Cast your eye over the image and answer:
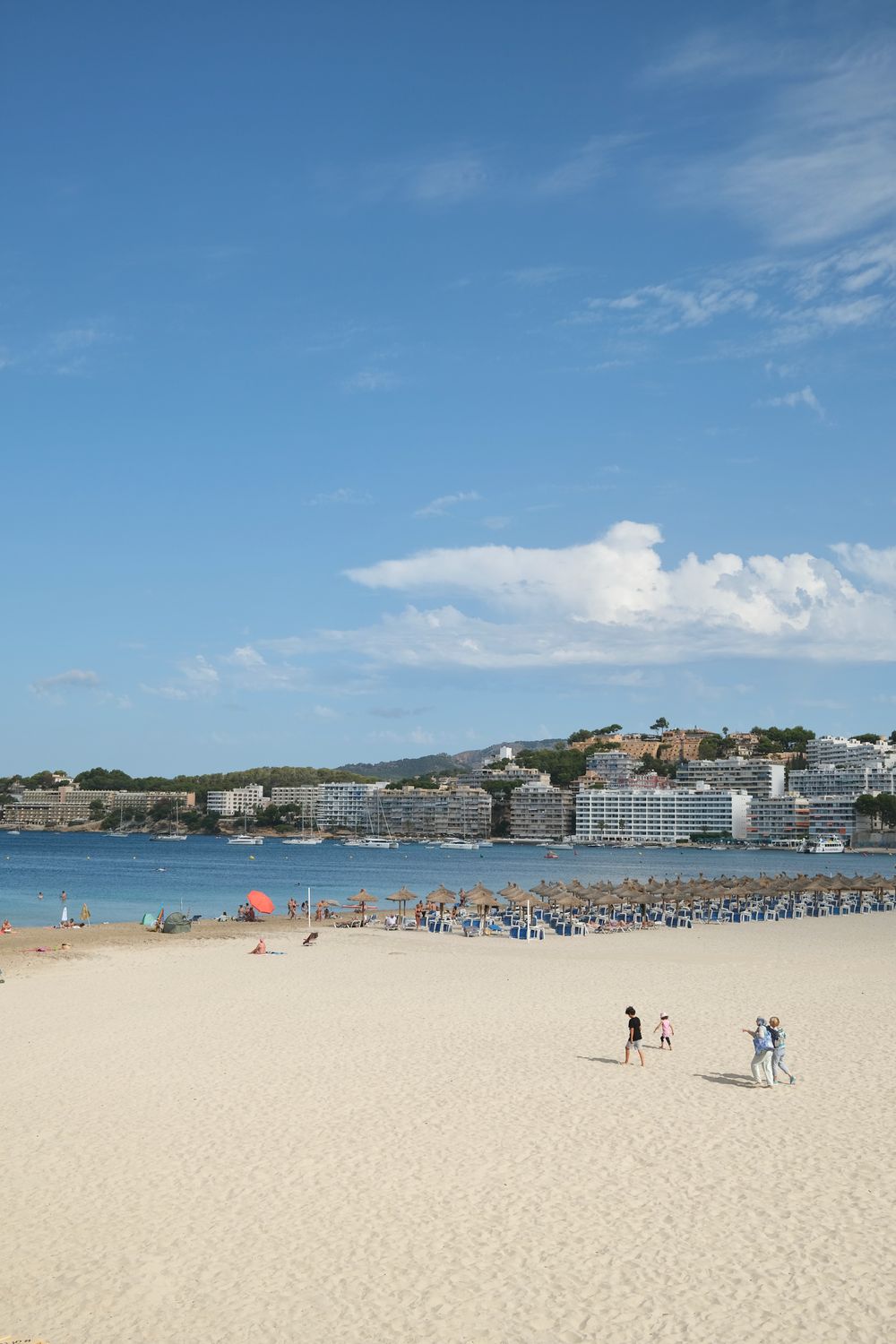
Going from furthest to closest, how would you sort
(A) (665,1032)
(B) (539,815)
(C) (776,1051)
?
(B) (539,815), (A) (665,1032), (C) (776,1051)

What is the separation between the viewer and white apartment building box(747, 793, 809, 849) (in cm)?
17425

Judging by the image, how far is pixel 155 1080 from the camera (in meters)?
14.5

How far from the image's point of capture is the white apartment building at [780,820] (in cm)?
17425

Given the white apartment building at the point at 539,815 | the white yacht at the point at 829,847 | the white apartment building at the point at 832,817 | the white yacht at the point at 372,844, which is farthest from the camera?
the white apartment building at the point at 539,815

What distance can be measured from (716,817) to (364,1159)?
585ft

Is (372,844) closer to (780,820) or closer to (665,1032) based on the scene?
(780,820)

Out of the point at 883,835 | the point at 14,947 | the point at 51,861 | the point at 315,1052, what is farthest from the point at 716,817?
the point at 315,1052

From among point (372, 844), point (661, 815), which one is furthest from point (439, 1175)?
point (661, 815)

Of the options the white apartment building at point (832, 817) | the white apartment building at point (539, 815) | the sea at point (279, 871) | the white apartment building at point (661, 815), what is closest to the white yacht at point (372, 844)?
the sea at point (279, 871)

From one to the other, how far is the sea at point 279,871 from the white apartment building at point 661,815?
1521cm

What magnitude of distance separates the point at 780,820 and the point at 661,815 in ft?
63.2

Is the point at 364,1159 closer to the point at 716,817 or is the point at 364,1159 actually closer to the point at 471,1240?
the point at 471,1240

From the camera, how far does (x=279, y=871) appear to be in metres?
89.8

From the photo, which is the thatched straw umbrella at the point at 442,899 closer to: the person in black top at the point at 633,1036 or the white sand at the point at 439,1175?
the white sand at the point at 439,1175
